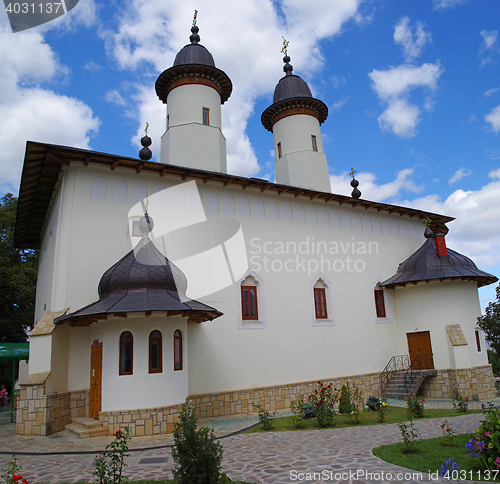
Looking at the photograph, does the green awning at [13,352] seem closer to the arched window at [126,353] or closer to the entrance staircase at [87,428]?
the entrance staircase at [87,428]

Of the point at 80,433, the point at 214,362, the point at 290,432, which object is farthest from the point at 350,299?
the point at 80,433

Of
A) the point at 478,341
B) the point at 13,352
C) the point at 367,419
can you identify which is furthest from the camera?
the point at 478,341

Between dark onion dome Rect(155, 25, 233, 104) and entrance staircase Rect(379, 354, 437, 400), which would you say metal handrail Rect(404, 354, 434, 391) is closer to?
entrance staircase Rect(379, 354, 437, 400)

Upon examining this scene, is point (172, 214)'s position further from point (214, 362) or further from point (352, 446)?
point (352, 446)

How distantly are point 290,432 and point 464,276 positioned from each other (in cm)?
891

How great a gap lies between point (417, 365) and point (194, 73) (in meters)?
13.6

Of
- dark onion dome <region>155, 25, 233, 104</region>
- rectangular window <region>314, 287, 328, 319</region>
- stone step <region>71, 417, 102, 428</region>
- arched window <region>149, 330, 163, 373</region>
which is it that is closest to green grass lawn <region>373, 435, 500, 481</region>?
arched window <region>149, 330, 163, 373</region>

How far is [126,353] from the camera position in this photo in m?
8.86

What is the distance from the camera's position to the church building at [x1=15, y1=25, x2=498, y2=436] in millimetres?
9008

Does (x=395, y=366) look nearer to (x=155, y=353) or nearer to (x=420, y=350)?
(x=420, y=350)

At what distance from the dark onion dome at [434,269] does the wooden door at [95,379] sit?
10.3 metres

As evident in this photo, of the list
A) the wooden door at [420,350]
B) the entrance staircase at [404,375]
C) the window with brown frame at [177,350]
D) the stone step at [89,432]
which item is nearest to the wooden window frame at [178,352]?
the window with brown frame at [177,350]

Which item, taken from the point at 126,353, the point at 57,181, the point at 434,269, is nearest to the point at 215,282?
the point at 126,353

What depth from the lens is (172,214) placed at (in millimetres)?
11648
